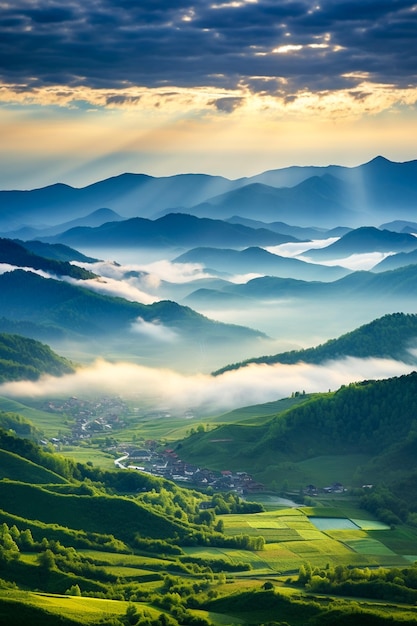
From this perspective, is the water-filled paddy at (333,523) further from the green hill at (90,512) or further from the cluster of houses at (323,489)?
the green hill at (90,512)

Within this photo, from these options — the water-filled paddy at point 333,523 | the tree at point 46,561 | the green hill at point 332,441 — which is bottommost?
the water-filled paddy at point 333,523

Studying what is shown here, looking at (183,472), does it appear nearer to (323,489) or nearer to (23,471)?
(323,489)

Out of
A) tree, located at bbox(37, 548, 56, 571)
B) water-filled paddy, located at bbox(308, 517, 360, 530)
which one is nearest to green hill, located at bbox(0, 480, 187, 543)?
tree, located at bbox(37, 548, 56, 571)

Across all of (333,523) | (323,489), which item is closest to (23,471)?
(333,523)

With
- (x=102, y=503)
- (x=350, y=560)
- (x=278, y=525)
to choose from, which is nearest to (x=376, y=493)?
(x=278, y=525)

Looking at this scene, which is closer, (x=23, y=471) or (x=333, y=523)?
(x=333, y=523)

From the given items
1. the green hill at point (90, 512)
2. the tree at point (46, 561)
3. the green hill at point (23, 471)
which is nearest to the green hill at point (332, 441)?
the green hill at point (23, 471)

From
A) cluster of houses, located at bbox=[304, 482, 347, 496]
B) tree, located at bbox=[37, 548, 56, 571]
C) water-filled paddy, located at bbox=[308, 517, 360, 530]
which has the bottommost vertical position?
water-filled paddy, located at bbox=[308, 517, 360, 530]

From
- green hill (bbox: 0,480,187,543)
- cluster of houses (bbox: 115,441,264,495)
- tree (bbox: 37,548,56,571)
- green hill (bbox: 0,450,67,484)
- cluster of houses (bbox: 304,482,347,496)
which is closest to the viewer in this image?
tree (bbox: 37,548,56,571)

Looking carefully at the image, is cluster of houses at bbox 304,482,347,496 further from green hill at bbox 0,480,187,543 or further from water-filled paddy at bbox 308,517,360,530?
green hill at bbox 0,480,187,543

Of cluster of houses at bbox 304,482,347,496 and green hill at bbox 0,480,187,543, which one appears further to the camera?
cluster of houses at bbox 304,482,347,496

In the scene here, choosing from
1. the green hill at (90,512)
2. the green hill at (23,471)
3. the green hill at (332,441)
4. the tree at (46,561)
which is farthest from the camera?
the green hill at (332,441)
